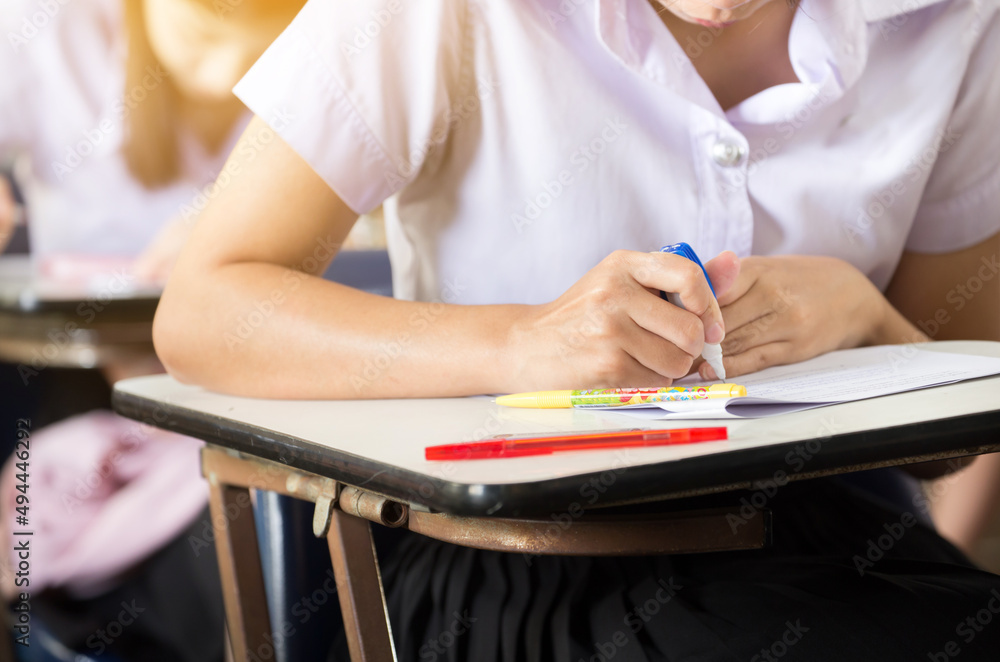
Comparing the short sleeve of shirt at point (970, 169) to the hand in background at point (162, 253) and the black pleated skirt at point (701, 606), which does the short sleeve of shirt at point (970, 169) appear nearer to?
the black pleated skirt at point (701, 606)

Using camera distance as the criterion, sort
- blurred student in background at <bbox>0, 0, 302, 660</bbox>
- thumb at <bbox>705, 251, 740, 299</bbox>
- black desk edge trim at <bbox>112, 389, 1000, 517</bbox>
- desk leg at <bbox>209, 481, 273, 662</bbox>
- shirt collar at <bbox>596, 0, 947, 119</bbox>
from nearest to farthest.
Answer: black desk edge trim at <bbox>112, 389, 1000, 517</bbox> → thumb at <bbox>705, 251, 740, 299</bbox> → desk leg at <bbox>209, 481, 273, 662</bbox> → shirt collar at <bbox>596, 0, 947, 119</bbox> → blurred student in background at <bbox>0, 0, 302, 660</bbox>

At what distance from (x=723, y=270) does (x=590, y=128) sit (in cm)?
25

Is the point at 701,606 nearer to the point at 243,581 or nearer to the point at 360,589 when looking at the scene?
the point at 360,589

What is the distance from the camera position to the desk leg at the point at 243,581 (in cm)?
73

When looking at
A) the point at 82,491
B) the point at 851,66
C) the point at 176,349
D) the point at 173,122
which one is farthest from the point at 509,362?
the point at 173,122

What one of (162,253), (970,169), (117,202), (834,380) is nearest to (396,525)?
(834,380)

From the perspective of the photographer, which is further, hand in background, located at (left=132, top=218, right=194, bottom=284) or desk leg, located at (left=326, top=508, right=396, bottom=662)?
hand in background, located at (left=132, top=218, right=194, bottom=284)

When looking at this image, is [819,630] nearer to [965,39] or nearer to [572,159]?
[572,159]

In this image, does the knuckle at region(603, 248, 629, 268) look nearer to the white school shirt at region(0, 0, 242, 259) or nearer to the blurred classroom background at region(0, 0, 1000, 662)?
the blurred classroom background at region(0, 0, 1000, 662)

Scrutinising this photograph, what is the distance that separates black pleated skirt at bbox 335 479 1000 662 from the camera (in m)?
0.52

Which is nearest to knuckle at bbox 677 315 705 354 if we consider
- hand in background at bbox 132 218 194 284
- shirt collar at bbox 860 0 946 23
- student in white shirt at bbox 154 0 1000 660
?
student in white shirt at bbox 154 0 1000 660

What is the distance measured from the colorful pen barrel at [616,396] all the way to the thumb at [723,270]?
121 millimetres

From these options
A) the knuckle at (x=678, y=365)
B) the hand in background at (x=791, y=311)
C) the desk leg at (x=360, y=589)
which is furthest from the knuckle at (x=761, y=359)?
the desk leg at (x=360, y=589)

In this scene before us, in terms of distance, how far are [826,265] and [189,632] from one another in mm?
1322
